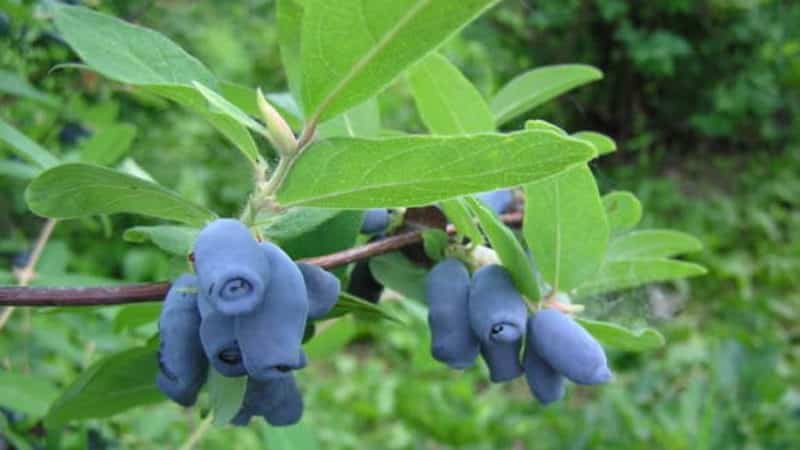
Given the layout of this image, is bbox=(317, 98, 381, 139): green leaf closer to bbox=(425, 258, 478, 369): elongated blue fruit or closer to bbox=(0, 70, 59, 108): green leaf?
bbox=(425, 258, 478, 369): elongated blue fruit

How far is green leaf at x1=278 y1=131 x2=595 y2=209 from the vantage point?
1.47 feet

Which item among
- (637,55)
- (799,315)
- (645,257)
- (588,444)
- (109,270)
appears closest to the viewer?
(645,257)

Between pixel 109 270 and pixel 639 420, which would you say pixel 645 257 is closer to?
pixel 639 420

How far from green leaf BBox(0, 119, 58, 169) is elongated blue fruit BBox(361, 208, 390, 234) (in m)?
0.22

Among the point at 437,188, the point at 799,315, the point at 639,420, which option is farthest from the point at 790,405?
the point at 437,188

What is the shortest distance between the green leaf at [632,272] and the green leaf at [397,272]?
0.45 feet

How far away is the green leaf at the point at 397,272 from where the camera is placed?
702mm

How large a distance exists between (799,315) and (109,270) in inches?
99.4

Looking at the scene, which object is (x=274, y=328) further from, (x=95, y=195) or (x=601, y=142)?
(x=601, y=142)

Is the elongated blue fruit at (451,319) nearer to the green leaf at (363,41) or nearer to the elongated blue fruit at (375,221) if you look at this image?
the elongated blue fruit at (375,221)

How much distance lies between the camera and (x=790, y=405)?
241cm

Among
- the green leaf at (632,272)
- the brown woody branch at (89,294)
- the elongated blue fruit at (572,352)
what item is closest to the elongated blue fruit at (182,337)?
the brown woody branch at (89,294)

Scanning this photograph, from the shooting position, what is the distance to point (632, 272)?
0.77 metres

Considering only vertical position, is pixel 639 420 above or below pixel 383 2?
below
